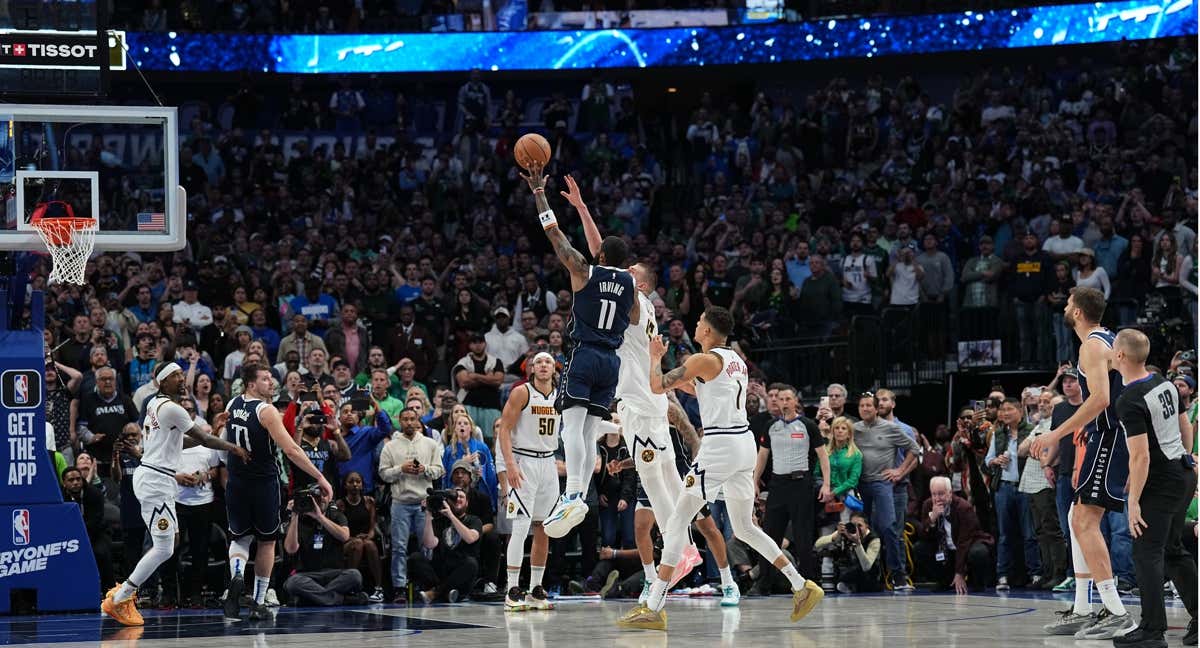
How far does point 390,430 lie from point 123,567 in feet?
9.83

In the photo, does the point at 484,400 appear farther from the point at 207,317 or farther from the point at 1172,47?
the point at 1172,47

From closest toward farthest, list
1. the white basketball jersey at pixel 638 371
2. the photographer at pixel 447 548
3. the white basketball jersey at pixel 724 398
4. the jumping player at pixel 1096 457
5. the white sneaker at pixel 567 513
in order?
the jumping player at pixel 1096 457, the white basketball jersey at pixel 724 398, the white sneaker at pixel 567 513, the white basketball jersey at pixel 638 371, the photographer at pixel 447 548

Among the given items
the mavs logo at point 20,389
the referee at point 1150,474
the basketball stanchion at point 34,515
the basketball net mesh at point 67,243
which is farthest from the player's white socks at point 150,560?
the referee at point 1150,474

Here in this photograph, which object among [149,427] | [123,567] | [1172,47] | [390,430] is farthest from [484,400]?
[1172,47]

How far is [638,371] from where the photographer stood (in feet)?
42.1

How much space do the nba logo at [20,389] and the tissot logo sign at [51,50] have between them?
2.79 metres

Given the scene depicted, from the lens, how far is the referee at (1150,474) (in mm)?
10094

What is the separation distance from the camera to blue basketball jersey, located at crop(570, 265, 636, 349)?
40.2 ft

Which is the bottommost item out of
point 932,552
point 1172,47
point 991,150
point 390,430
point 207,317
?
point 932,552

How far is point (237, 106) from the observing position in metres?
30.2

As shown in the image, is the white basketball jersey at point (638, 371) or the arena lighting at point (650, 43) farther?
the arena lighting at point (650, 43)

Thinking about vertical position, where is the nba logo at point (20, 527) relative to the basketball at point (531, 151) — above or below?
below

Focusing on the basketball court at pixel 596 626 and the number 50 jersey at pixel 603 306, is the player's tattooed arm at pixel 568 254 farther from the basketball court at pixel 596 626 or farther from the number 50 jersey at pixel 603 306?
the basketball court at pixel 596 626

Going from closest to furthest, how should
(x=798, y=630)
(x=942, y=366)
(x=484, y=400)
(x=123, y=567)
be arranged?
(x=798, y=630)
(x=123, y=567)
(x=484, y=400)
(x=942, y=366)
